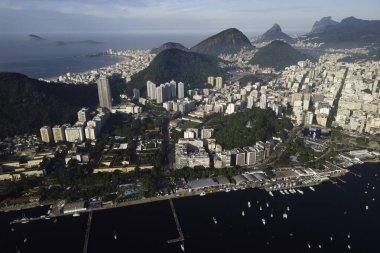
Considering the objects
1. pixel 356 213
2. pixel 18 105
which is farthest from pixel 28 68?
pixel 356 213

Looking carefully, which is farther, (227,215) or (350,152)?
(350,152)

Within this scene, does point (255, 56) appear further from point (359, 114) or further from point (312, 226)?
point (312, 226)

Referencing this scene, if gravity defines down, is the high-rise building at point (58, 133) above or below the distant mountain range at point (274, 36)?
below

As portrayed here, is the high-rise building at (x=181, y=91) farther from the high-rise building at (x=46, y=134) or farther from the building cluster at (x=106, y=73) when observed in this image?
the high-rise building at (x=46, y=134)

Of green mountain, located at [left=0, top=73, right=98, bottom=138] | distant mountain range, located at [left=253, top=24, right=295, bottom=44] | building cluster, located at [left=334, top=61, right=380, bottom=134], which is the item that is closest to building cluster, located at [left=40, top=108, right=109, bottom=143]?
green mountain, located at [left=0, top=73, right=98, bottom=138]

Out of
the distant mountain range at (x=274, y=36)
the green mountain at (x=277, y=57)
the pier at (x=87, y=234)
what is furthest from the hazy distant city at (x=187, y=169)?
the distant mountain range at (x=274, y=36)

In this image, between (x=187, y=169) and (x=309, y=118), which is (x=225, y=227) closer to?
(x=187, y=169)

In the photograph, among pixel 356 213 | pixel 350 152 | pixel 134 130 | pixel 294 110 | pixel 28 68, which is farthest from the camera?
pixel 28 68
